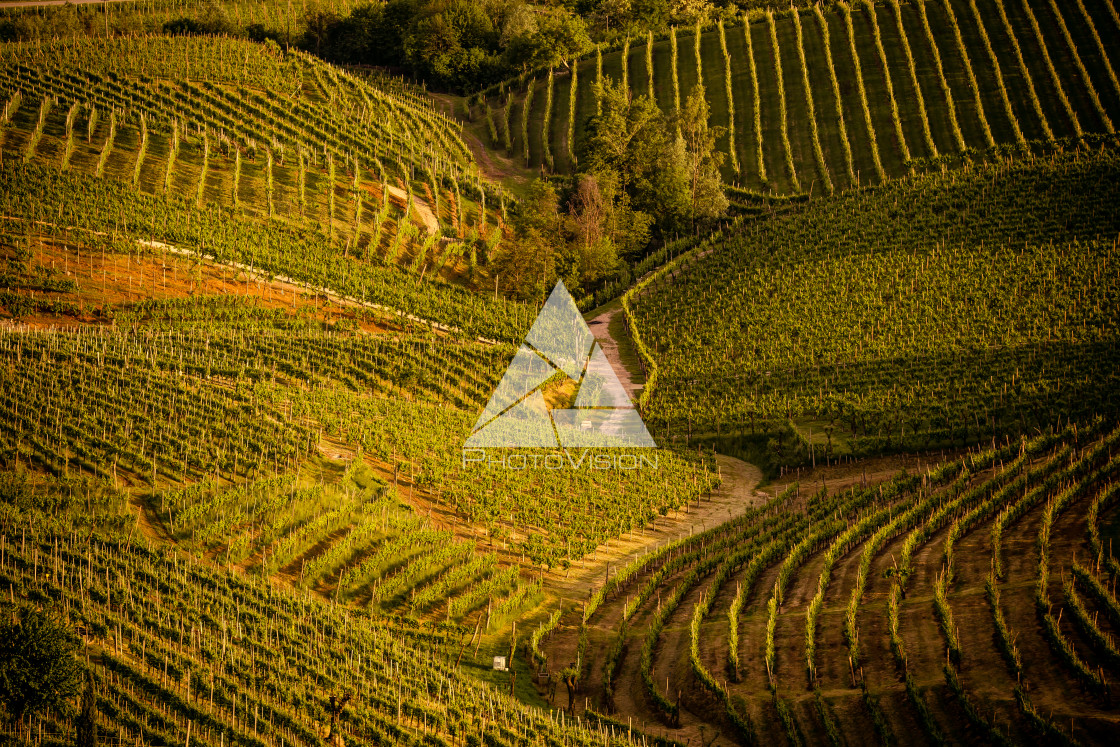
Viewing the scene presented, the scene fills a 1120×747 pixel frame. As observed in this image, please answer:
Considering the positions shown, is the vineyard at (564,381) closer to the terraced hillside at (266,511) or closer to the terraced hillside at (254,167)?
the terraced hillside at (266,511)

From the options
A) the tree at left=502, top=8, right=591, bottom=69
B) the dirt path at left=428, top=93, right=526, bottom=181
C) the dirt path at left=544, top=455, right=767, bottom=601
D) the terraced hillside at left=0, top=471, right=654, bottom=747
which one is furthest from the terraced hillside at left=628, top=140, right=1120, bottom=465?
the tree at left=502, top=8, right=591, bottom=69

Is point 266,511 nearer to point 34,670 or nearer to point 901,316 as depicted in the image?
point 34,670

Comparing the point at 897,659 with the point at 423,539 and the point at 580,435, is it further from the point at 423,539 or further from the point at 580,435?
the point at 580,435

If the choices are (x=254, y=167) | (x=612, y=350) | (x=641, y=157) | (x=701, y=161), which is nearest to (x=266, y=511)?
(x=612, y=350)

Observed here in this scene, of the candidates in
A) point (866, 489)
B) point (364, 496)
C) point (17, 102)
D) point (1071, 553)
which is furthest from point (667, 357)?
point (17, 102)

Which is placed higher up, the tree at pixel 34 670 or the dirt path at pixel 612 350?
the dirt path at pixel 612 350

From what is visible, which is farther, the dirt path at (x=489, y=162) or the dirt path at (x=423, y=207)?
the dirt path at (x=489, y=162)

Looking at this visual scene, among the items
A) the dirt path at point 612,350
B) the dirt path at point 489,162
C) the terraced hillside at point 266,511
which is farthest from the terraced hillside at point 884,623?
the dirt path at point 489,162
